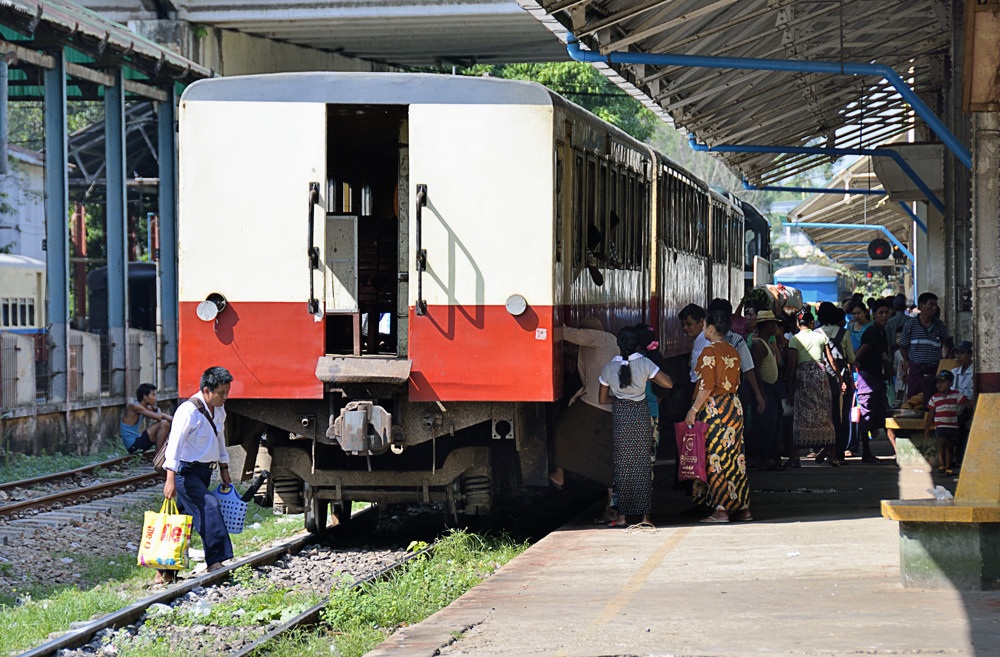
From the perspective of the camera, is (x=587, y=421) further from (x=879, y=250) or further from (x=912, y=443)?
(x=879, y=250)

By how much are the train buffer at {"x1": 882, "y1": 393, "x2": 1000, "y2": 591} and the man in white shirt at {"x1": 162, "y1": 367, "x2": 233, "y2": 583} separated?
4.33 m

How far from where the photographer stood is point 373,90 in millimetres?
10188

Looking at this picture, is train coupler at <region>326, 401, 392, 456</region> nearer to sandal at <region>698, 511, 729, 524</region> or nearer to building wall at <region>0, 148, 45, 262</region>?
sandal at <region>698, 511, 729, 524</region>

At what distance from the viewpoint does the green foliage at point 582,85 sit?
37.3 meters

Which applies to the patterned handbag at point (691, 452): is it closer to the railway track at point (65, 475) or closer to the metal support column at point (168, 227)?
the railway track at point (65, 475)

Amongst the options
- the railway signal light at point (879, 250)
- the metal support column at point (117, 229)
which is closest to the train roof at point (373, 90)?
the metal support column at point (117, 229)

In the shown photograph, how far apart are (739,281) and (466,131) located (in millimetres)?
16143

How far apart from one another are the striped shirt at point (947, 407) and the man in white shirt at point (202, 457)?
662cm

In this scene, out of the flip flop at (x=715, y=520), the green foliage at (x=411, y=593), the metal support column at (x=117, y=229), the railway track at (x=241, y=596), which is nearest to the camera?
the railway track at (x=241, y=596)

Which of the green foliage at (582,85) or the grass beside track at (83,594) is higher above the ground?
the green foliage at (582,85)

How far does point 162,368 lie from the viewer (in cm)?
2403

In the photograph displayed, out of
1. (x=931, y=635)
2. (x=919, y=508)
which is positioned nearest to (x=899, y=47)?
(x=919, y=508)

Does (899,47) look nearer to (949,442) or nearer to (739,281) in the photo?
(949,442)

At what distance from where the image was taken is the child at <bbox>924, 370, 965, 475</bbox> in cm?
1321
